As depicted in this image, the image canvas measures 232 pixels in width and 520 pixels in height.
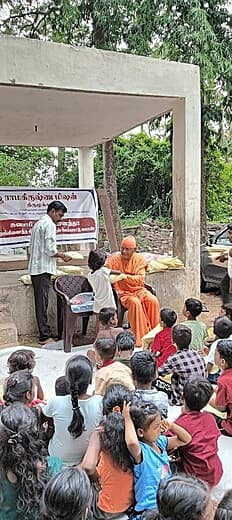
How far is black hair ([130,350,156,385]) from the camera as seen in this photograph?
2.96m

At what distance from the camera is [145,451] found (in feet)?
7.60

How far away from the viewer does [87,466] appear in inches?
92.4

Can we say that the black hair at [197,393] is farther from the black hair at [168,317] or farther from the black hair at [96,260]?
the black hair at [96,260]

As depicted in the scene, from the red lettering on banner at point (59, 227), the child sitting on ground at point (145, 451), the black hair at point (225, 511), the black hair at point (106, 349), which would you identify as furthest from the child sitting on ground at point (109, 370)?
the red lettering on banner at point (59, 227)

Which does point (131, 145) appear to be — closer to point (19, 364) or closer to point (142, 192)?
point (142, 192)

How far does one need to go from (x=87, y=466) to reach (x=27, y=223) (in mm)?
5214

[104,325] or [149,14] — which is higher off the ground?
[149,14]

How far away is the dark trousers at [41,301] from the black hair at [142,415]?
365 cm

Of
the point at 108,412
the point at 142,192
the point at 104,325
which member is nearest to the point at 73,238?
the point at 104,325

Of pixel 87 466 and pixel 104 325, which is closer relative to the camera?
pixel 87 466

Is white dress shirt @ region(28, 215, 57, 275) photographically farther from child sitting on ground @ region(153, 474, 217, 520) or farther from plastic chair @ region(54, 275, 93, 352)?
child sitting on ground @ region(153, 474, 217, 520)

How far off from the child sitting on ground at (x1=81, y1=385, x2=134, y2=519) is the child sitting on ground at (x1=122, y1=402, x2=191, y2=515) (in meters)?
0.04

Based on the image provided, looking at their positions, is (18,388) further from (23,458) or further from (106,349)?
(106,349)

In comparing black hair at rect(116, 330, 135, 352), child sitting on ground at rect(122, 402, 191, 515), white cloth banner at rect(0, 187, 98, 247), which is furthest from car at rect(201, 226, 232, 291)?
child sitting on ground at rect(122, 402, 191, 515)
